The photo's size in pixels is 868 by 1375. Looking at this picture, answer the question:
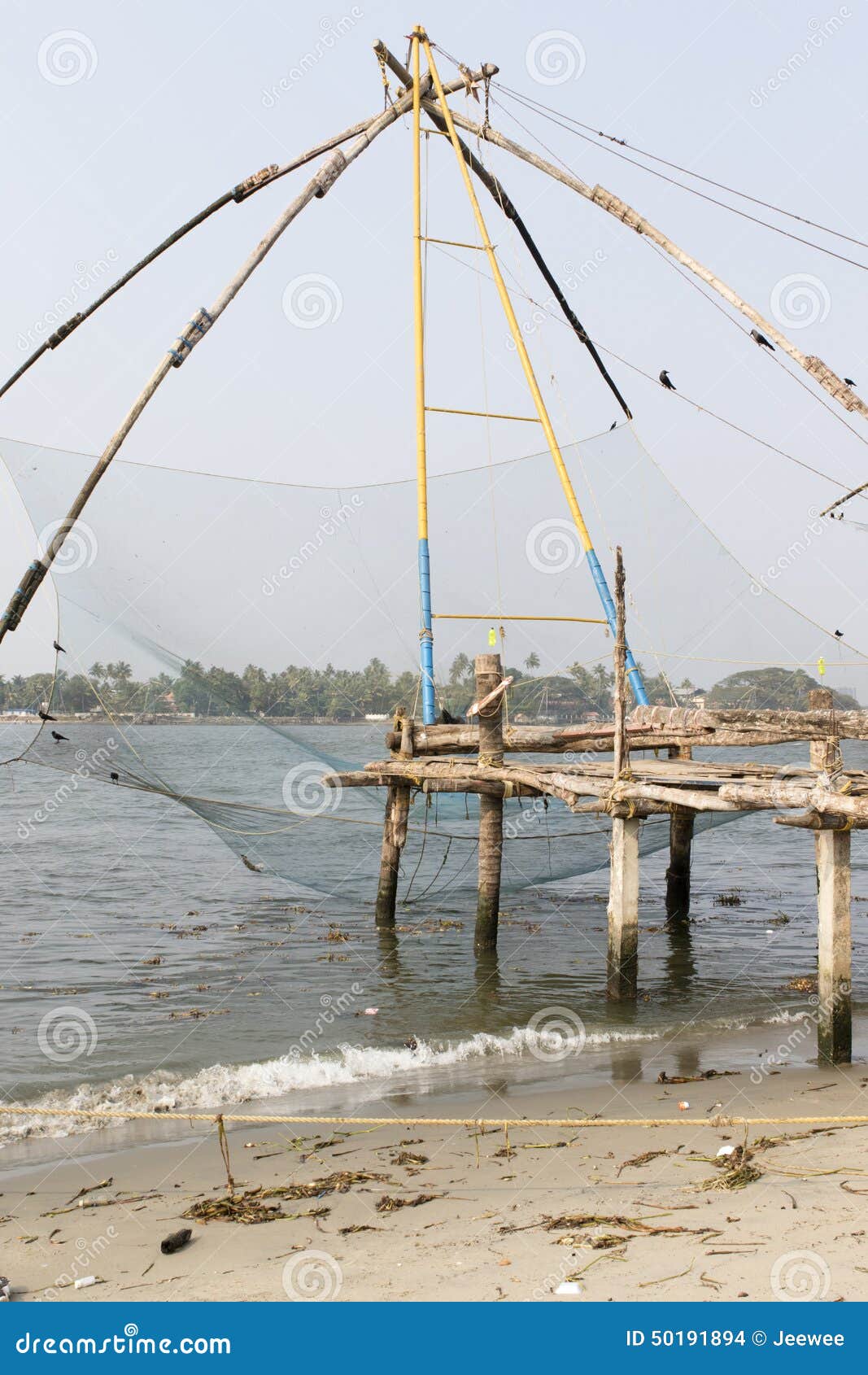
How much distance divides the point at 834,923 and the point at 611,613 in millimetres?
4373

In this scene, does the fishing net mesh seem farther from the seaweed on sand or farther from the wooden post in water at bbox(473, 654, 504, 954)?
the seaweed on sand

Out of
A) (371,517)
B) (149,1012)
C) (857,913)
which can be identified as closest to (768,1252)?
Answer: (149,1012)

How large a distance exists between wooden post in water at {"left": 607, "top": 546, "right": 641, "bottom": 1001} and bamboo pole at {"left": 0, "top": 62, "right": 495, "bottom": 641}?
3.99 meters

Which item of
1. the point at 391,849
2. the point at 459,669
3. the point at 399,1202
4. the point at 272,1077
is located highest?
the point at 459,669

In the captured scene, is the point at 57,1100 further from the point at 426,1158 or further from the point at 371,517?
the point at 371,517

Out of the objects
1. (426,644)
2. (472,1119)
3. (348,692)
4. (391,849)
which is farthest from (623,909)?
(391,849)

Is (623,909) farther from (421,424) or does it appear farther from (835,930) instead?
(421,424)

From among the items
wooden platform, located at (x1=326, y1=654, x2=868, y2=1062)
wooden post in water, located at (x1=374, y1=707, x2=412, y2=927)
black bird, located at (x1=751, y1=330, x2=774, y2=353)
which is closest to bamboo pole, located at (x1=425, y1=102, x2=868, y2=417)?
black bird, located at (x1=751, y1=330, x2=774, y2=353)

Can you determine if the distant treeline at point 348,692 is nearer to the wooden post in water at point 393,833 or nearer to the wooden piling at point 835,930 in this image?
the wooden post in water at point 393,833

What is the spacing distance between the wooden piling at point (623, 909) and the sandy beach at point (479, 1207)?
6.87ft

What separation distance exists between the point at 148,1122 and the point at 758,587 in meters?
8.20

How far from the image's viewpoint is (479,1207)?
5.04m

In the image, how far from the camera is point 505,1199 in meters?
5.12

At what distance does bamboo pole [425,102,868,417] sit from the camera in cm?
752
